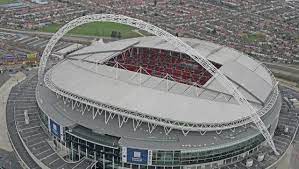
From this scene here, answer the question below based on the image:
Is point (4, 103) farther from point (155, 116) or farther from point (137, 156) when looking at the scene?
point (155, 116)

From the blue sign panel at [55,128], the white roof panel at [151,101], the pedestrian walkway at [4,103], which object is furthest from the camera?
the pedestrian walkway at [4,103]

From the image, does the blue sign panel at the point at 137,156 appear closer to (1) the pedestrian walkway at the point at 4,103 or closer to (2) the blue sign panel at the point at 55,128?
(2) the blue sign panel at the point at 55,128

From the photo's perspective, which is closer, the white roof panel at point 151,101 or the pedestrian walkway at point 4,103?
the white roof panel at point 151,101

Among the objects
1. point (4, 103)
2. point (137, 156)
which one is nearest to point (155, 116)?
point (137, 156)

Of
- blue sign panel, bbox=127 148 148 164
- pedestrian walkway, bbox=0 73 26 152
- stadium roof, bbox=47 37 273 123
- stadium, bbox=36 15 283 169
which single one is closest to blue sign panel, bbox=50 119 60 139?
stadium, bbox=36 15 283 169

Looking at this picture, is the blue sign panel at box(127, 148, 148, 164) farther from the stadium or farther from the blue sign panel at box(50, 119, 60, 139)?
the blue sign panel at box(50, 119, 60, 139)

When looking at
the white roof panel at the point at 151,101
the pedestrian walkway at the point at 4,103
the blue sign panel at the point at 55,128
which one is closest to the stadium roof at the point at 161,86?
the white roof panel at the point at 151,101

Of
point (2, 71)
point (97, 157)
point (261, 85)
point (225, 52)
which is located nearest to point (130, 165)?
point (97, 157)
